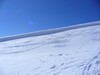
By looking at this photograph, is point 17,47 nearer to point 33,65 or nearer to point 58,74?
point 33,65

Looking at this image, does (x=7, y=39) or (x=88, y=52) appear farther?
(x=7, y=39)

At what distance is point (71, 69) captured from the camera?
79.8 inches

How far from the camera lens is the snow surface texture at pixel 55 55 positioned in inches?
80.9

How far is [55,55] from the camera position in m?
2.60

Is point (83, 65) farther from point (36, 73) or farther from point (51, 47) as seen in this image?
point (51, 47)

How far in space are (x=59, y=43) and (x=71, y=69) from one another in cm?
124

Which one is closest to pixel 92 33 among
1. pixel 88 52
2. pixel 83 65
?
pixel 88 52

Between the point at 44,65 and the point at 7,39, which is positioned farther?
the point at 7,39

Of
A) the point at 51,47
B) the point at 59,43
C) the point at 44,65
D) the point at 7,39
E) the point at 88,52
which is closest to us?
the point at 44,65

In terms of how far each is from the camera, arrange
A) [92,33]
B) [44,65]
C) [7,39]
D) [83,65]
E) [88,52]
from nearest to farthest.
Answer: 1. [83,65]
2. [44,65]
3. [88,52]
4. [92,33]
5. [7,39]

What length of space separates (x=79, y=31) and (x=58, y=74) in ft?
7.18

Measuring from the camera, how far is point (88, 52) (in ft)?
8.43


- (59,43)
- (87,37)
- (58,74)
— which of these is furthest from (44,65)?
(87,37)

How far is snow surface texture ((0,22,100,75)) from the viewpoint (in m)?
2.06
